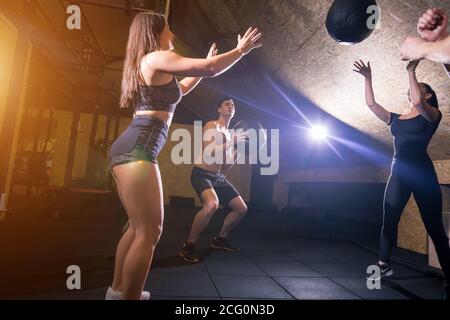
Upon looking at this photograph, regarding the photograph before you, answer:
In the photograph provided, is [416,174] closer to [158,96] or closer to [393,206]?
[393,206]

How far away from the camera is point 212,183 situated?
4066mm

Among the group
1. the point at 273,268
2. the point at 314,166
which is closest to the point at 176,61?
the point at 273,268

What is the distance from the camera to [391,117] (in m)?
3.52

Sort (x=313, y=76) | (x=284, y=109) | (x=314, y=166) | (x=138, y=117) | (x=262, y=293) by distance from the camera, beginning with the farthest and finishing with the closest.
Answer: (x=314, y=166) → (x=284, y=109) → (x=313, y=76) → (x=262, y=293) → (x=138, y=117)

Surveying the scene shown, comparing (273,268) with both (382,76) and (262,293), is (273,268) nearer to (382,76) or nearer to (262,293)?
(262,293)

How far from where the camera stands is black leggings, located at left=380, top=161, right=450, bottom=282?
9.57ft

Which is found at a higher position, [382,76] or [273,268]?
[382,76]

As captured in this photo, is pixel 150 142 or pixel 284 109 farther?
pixel 284 109

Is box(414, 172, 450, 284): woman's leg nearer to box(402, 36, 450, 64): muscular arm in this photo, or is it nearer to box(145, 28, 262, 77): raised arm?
box(402, 36, 450, 64): muscular arm

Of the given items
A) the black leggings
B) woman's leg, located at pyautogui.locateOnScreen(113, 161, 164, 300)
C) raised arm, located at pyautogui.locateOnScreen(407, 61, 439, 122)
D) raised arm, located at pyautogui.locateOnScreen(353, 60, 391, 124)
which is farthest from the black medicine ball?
woman's leg, located at pyautogui.locateOnScreen(113, 161, 164, 300)

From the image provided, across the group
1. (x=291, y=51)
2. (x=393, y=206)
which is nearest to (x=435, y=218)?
(x=393, y=206)

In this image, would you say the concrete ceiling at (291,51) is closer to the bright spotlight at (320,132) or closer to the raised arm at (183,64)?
the bright spotlight at (320,132)

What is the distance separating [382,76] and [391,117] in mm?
1142

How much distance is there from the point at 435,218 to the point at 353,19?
2247 mm
